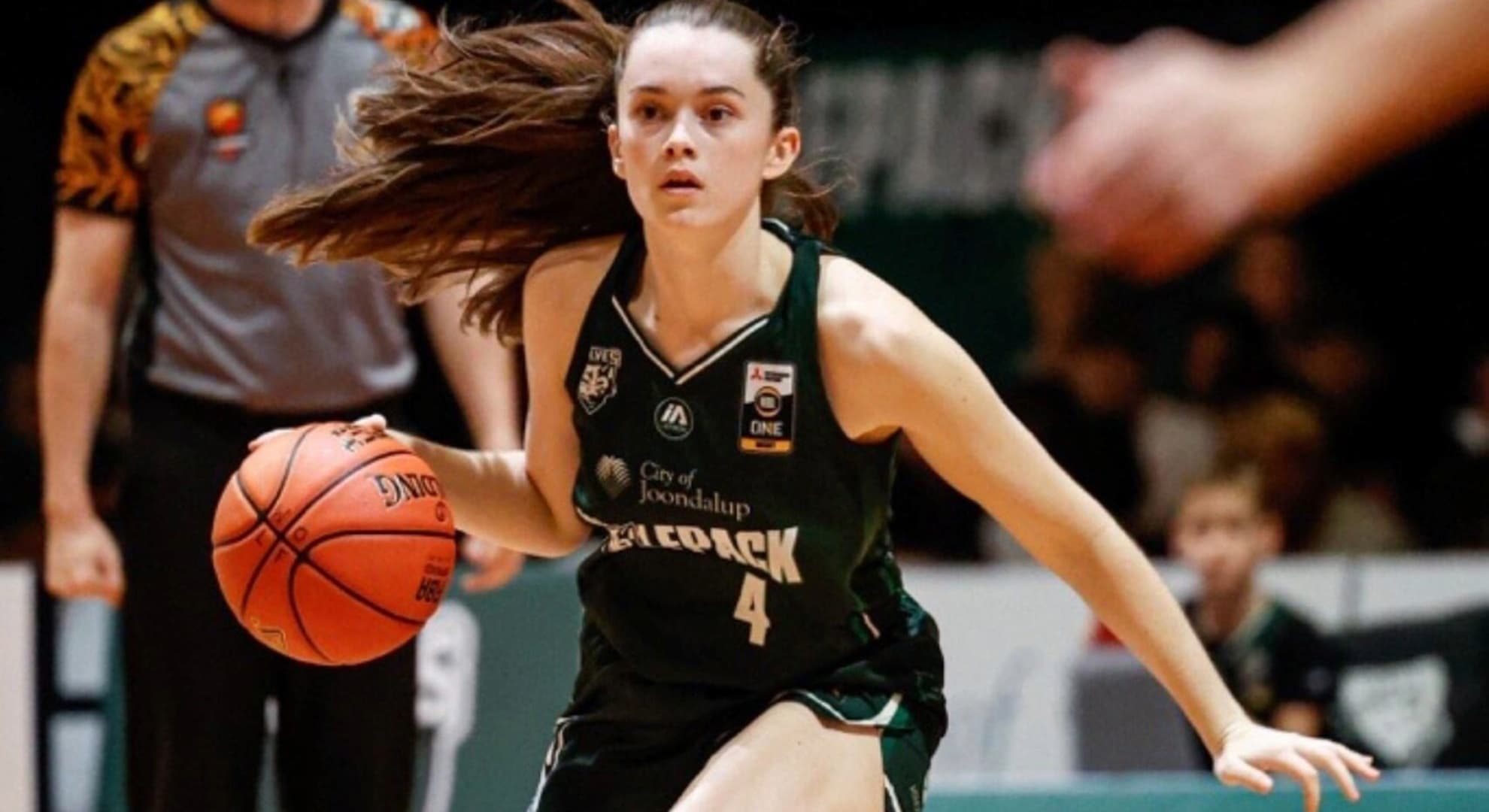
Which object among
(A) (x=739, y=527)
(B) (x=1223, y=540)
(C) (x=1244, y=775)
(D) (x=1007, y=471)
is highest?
(D) (x=1007, y=471)

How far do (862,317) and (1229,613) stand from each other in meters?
3.23

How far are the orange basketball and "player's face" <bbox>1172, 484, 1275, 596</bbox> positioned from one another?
3248 millimetres

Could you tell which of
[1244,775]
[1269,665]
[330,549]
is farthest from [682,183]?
[1269,665]

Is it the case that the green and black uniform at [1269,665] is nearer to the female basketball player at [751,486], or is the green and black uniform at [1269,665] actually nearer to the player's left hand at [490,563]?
the player's left hand at [490,563]

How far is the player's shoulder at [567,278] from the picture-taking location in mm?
3568

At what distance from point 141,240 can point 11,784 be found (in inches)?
74.2

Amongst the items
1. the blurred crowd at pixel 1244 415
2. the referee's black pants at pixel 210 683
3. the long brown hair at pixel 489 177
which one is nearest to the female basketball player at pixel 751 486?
the long brown hair at pixel 489 177

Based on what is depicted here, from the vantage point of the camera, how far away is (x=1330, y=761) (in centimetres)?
316

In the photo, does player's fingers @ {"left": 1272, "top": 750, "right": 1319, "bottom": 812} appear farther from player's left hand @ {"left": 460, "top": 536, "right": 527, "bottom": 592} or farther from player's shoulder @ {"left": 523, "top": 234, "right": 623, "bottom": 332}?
player's left hand @ {"left": 460, "top": 536, "right": 527, "bottom": 592}

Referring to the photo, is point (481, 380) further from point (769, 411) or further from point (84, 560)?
point (769, 411)

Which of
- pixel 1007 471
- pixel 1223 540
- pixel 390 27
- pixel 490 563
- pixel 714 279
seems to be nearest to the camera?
pixel 1007 471

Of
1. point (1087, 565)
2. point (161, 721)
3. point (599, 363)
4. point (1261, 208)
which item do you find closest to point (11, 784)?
point (161, 721)

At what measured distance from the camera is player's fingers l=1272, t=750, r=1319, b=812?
3.13 m

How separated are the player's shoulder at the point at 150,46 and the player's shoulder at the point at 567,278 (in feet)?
2.97
